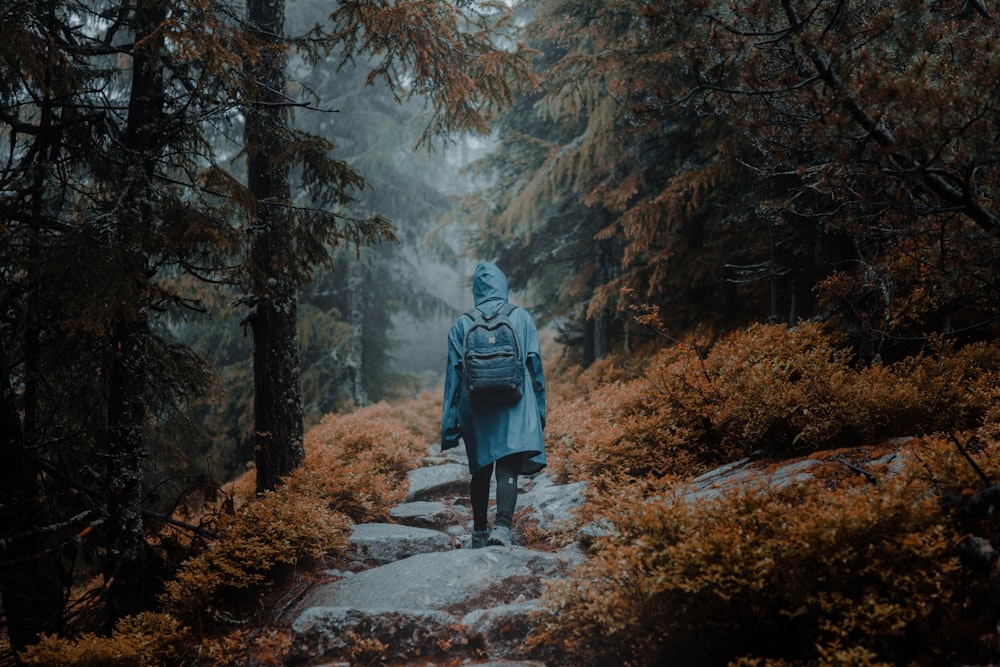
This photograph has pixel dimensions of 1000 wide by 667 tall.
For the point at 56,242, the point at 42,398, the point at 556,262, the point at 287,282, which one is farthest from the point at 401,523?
the point at 556,262

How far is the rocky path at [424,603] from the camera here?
3855 millimetres

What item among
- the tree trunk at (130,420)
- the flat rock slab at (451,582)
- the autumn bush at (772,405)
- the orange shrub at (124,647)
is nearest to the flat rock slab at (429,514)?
the autumn bush at (772,405)

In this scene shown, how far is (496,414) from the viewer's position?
5.48 m

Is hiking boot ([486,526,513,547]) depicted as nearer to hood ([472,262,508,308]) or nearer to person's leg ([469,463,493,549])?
person's leg ([469,463,493,549])

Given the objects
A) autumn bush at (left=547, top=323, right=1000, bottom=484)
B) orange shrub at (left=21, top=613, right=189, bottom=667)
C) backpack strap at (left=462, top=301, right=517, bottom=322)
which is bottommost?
orange shrub at (left=21, top=613, right=189, bottom=667)

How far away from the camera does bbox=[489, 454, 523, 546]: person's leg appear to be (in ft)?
17.6

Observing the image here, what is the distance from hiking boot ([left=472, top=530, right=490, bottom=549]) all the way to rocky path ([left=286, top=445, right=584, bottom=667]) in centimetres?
Answer: 38

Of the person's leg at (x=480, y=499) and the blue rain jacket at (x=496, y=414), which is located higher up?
the blue rain jacket at (x=496, y=414)

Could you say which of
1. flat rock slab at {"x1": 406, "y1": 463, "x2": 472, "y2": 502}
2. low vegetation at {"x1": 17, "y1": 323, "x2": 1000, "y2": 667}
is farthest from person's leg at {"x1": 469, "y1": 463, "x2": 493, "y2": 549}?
flat rock slab at {"x1": 406, "y1": 463, "x2": 472, "y2": 502}

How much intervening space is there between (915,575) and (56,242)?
18.3 ft

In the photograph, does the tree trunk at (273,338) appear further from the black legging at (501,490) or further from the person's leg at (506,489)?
the person's leg at (506,489)

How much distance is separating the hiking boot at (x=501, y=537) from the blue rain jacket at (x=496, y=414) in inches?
22.1

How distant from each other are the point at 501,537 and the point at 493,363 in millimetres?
1492

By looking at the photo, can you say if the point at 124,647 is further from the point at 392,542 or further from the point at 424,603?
the point at 392,542
